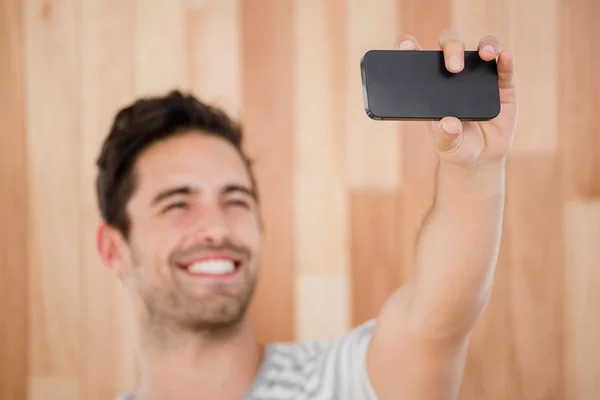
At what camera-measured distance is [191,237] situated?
109 cm

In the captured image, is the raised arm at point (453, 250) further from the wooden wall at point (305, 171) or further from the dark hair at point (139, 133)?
the dark hair at point (139, 133)

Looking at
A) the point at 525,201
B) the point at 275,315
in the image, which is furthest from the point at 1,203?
the point at 525,201

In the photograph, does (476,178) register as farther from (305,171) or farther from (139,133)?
(139,133)

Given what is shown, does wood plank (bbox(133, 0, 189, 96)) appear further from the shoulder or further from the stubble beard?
the shoulder

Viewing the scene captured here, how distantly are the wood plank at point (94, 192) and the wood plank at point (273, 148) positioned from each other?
0.84 ft

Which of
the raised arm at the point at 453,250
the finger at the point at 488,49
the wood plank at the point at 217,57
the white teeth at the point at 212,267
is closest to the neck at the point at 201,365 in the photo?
the white teeth at the point at 212,267

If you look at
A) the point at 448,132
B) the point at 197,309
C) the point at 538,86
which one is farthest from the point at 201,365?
the point at 538,86

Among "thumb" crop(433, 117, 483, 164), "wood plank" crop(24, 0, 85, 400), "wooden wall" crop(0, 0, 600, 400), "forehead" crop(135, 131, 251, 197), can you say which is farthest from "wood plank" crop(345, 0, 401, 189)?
"wood plank" crop(24, 0, 85, 400)

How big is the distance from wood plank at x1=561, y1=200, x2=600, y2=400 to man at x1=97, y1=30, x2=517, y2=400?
1.39 feet

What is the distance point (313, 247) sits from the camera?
3.90 ft

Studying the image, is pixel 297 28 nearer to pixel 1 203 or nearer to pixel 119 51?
pixel 119 51

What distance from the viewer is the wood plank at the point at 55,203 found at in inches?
48.3

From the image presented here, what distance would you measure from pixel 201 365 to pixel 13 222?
1.72ft

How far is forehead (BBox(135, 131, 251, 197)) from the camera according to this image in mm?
1109
